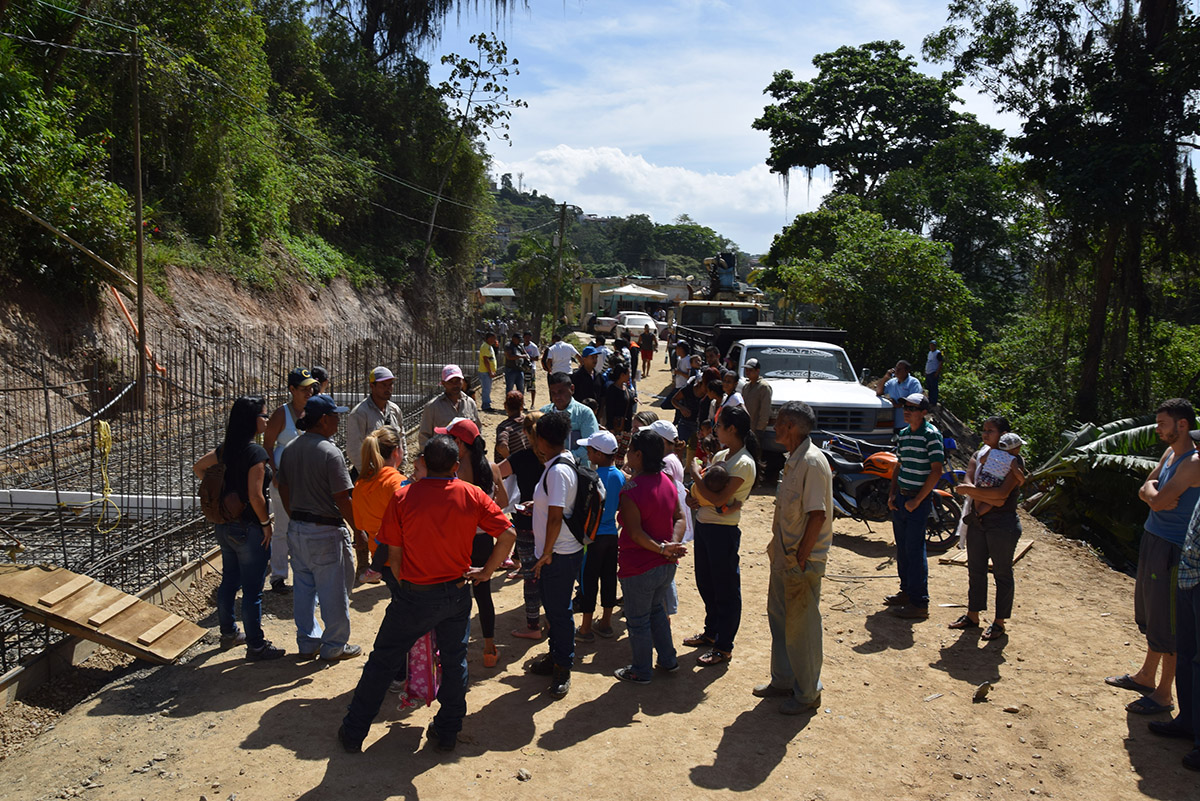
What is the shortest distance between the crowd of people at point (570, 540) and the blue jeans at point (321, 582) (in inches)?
0.5

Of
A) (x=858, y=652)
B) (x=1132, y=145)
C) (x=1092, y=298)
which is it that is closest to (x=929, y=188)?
(x=1092, y=298)

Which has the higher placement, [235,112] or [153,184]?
[235,112]

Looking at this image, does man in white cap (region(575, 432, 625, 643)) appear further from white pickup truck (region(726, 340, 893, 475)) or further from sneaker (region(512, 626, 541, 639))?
white pickup truck (region(726, 340, 893, 475))

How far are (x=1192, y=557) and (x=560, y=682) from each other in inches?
146

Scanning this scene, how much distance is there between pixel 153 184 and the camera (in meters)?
17.3

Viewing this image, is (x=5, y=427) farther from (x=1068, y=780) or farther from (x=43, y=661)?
(x=1068, y=780)

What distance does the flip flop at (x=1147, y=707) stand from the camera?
15.9 ft

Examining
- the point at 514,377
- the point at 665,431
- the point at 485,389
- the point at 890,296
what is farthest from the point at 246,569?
the point at 890,296

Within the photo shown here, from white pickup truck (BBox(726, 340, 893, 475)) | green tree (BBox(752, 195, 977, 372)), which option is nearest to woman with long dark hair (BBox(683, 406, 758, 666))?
white pickup truck (BBox(726, 340, 893, 475))

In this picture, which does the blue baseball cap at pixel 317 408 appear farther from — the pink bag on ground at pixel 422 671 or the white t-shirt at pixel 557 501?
the pink bag on ground at pixel 422 671

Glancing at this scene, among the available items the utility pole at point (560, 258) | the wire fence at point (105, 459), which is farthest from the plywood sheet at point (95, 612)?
the utility pole at point (560, 258)

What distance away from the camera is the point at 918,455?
252 inches

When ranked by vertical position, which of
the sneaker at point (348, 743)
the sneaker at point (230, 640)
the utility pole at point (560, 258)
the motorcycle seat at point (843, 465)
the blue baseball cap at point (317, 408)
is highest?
the utility pole at point (560, 258)

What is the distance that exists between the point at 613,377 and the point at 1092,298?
1302 cm
